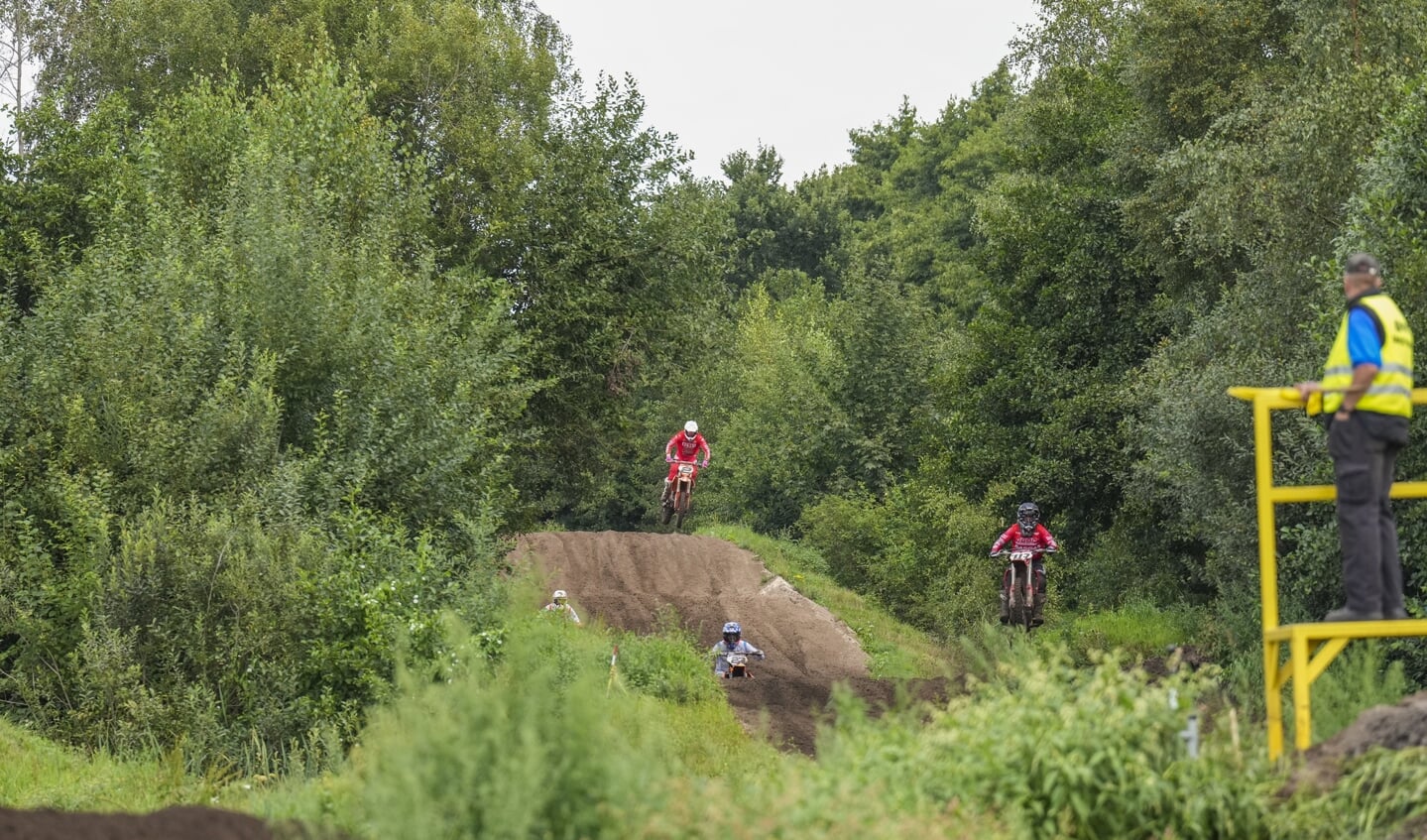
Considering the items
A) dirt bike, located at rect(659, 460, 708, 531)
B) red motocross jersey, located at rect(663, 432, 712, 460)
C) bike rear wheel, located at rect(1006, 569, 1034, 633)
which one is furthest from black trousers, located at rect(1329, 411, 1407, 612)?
dirt bike, located at rect(659, 460, 708, 531)

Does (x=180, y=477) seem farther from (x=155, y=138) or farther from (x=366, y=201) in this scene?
(x=155, y=138)

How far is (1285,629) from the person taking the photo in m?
8.27

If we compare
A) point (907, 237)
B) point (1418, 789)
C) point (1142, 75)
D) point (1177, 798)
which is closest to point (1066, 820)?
point (1177, 798)

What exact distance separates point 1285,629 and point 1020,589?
14817mm

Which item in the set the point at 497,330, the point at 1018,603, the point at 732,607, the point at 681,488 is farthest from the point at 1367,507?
the point at 732,607

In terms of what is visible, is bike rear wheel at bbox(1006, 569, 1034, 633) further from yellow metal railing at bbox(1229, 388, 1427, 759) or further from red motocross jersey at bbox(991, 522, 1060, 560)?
yellow metal railing at bbox(1229, 388, 1427, 759)

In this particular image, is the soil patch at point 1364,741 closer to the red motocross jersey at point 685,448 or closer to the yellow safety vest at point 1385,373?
the yellow safety vest at point 1385,373

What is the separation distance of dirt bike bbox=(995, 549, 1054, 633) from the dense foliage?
2304 millimetres

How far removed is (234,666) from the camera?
16.2 meters

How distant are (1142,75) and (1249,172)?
7.53 m

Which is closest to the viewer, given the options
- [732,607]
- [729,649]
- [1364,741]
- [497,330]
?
[1364,741]

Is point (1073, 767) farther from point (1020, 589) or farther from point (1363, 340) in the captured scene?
point (1020, 589)

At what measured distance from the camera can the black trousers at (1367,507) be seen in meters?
8.42

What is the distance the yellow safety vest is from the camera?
846cm
